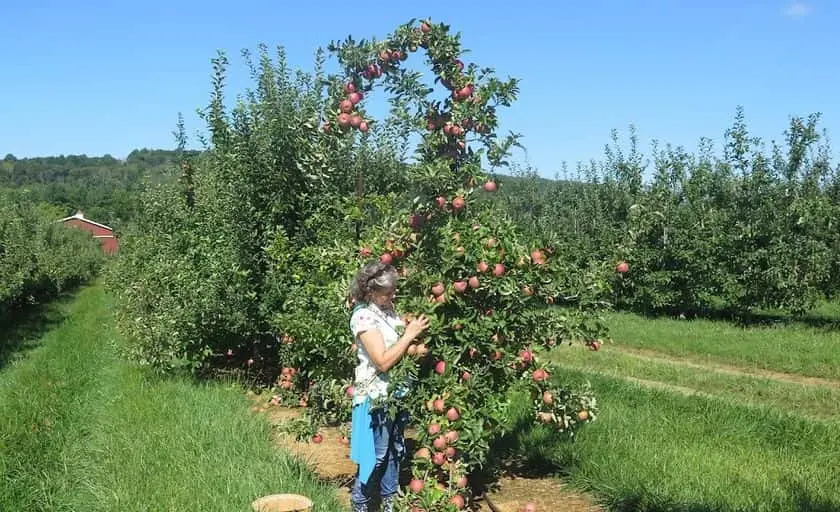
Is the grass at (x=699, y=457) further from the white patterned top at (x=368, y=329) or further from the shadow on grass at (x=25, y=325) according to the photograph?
the shadow on grass at (x=25, y=325)

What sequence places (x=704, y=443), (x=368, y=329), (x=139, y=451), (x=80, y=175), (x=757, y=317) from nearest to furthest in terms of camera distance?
(x=368, y=329)
(x=139, y=451)
(x=704, y=443)
(x=757, y=317)
(x=80, y=175)

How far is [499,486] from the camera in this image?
5176mm

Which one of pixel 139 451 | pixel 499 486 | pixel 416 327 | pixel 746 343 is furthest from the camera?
pixel 746 343

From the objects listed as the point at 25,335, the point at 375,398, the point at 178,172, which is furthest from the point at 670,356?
the point at 25,335

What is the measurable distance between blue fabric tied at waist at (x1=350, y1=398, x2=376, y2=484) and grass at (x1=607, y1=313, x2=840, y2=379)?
656 cm

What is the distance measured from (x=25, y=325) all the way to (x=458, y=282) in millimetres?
18894

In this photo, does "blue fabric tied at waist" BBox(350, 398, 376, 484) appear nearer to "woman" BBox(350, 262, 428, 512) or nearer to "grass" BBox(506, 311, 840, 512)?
"woman" BBox(350, 262, 428, 512)

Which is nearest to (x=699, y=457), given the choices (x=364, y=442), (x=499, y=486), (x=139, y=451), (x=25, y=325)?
(x=499, y=486)

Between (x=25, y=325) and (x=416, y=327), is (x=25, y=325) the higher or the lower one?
the lower one

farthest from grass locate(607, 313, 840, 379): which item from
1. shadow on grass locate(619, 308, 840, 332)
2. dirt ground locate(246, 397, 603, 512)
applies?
dirt ground locate(246, 397, 603, 512)

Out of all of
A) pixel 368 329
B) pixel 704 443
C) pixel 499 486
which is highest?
pixel 368 329

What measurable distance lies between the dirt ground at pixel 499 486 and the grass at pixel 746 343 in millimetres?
5142

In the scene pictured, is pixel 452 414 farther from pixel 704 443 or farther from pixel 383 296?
pixel 704 443

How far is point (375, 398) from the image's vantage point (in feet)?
13.2
